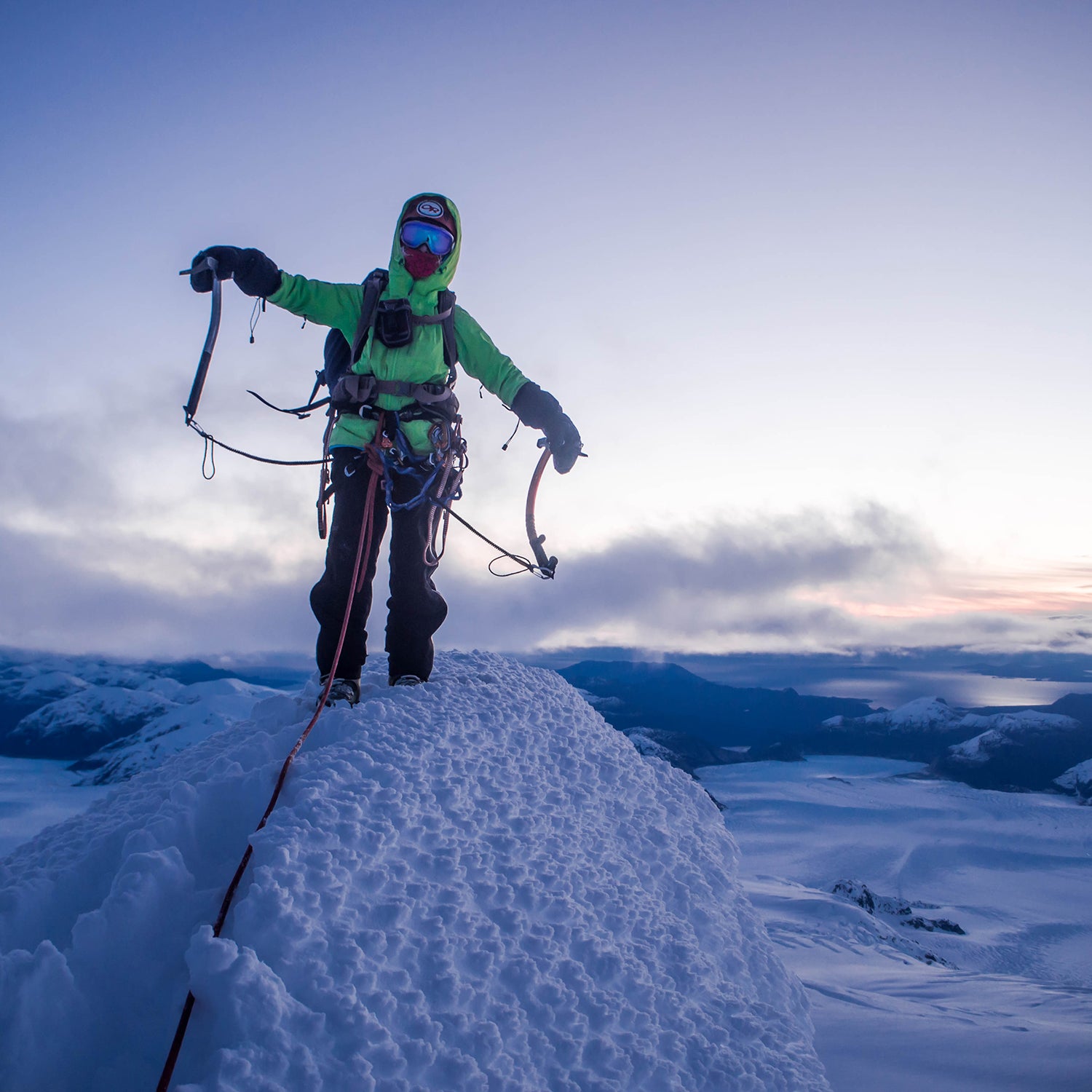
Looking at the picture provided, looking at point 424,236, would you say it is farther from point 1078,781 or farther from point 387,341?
point 1078,781

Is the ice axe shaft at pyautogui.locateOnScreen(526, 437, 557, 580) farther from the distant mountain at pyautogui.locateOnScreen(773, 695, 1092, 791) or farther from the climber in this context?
the distant mountain at pyautogui.locateOnScreen(773, 695, 1092, 791)

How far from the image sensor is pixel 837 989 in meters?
5.07

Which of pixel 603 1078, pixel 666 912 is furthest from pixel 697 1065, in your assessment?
pixel 666 912

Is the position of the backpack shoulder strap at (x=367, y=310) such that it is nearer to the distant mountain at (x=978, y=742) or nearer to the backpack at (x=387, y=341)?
the backpack at (x=387, y=341)

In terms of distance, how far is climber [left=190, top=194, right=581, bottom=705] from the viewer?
12.7ft

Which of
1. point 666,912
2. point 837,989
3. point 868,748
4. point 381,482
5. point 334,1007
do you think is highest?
point 381,482

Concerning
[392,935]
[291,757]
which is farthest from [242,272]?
[392,935]

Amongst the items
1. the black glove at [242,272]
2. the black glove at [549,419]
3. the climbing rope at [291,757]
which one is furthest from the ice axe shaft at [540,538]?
the black glove at [242,272]

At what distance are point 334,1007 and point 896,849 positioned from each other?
6239 centimetres

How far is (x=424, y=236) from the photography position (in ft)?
12.9

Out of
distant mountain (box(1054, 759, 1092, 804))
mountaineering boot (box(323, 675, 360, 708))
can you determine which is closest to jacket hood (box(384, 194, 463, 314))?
mountaineering boot (box(323, 675, 360, 708))

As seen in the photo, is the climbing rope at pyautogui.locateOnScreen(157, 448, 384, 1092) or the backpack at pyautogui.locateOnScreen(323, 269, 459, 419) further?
the backpack at pyautogui.locateOnScreen(323, 269, 459, 419)

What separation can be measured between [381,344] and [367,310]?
0.21 meters

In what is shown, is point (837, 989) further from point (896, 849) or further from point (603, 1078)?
point (896, 849)
